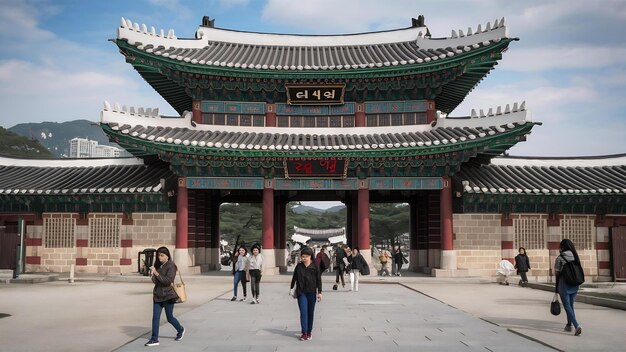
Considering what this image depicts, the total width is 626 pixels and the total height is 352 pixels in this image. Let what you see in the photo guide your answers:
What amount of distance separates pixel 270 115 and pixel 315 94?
234 centimetres

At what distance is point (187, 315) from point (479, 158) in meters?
19.3

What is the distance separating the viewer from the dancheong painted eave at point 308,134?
2606cm

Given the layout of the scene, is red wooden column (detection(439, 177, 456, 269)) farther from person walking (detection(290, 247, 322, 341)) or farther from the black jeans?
person walking (detection(290, 247, 322, 341))

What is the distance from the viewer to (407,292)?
70.1ft

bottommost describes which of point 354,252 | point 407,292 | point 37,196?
point 407,292

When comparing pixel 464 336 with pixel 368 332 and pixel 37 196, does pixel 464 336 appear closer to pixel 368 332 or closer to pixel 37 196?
pixel 368 332

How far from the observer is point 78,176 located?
30.6 meters

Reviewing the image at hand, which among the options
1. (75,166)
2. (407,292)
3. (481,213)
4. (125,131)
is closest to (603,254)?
(481,213)

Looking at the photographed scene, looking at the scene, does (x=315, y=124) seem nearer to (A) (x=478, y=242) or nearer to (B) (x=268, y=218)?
(B) (x=268, y=218)

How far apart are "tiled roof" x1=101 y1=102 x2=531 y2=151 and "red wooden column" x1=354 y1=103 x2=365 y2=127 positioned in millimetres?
322

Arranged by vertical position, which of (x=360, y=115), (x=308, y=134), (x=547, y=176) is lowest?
(x=547, y=176)

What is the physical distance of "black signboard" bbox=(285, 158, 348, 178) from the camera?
27703 mm

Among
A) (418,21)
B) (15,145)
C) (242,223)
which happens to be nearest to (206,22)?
(418,21)

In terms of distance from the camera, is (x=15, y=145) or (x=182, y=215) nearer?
(x=182, y=215)
